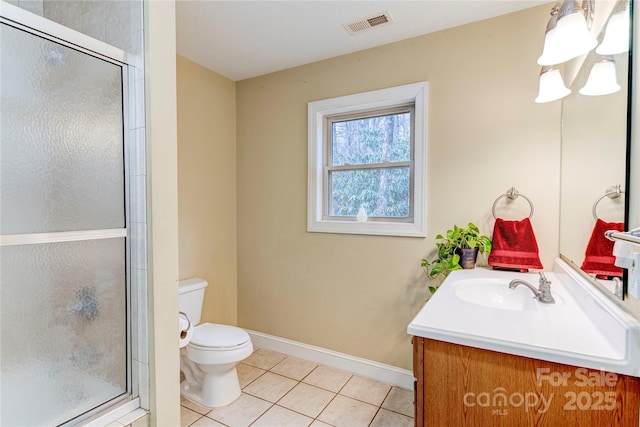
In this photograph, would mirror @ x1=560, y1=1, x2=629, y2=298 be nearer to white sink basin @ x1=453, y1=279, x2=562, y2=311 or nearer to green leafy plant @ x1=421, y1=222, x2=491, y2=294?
white sink basin @ x1=453, y1=279, x2=562, y2=311

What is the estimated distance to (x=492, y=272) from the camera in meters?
1.69

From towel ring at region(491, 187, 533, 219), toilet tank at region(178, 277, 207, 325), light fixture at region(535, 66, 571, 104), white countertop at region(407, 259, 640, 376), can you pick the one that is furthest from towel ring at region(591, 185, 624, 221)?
toilet tank at region(178, 277, 207, 325)

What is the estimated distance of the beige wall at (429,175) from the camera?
5.82 ft

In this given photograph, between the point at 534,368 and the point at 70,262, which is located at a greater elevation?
the point at 70,262

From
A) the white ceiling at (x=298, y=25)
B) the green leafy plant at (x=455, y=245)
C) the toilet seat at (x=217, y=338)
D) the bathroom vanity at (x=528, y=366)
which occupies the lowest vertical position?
the toilet seat at (x=217, y=338)

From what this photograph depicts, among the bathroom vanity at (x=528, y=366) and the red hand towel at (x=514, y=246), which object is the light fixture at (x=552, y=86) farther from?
the bathroom vanity at (x=528, y=366)

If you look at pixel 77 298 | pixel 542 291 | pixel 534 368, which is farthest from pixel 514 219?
pixel 77 298

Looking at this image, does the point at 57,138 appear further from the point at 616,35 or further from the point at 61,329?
the point at 616,35

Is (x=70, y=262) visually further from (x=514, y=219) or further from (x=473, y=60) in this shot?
(x=473, y=60)

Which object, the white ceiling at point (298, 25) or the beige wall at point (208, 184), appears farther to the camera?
the beige wall at point (208, 184)

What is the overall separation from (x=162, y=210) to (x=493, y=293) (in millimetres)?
1524

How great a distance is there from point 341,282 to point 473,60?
173 cm

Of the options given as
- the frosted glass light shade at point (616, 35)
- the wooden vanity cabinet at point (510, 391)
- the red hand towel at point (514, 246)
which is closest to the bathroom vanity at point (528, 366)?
the wooden vanity cabinet at point (510, 391)

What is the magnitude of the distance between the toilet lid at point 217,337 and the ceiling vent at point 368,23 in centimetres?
207
